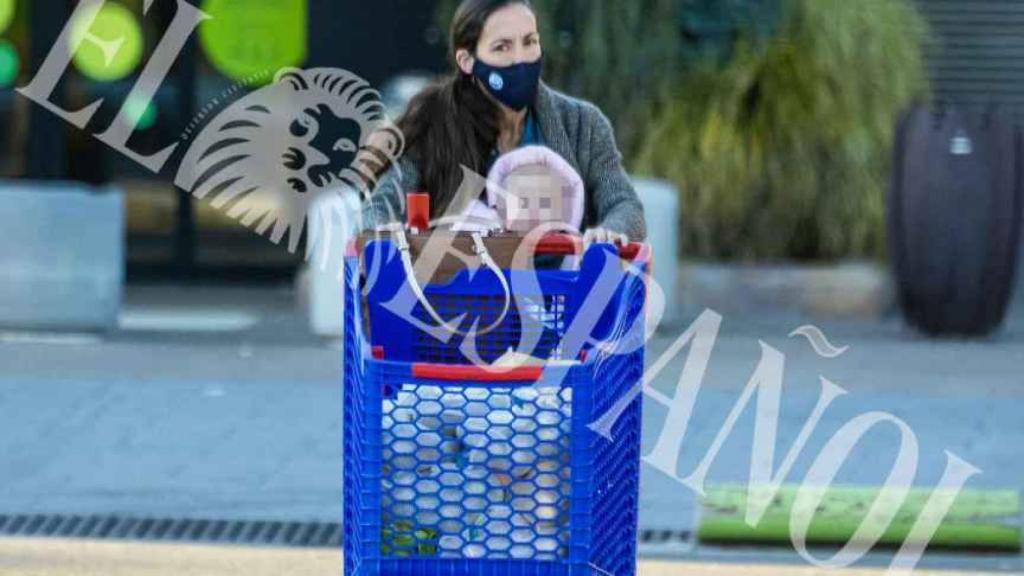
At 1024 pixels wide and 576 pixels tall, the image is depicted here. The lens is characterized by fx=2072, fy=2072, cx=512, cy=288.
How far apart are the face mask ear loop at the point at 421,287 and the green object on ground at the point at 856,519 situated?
264 centimetres

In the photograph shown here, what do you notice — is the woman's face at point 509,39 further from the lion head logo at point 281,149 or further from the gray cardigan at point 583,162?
the lion head logo at point 281,149

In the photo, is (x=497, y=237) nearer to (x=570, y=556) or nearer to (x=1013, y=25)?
(x=570, y=556)

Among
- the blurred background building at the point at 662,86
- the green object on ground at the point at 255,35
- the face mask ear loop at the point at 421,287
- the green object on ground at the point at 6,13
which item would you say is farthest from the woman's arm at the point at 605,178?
the green object on ground at the point at 6,13

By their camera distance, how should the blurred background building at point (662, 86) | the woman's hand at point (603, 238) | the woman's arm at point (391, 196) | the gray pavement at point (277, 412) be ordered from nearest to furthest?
1. the woman's hand at point (603, 238)
2. the woman's arm at point (391, 196)
3. the gray pavement at point (277, 412)
4. the blurred background building at point (662, 86)

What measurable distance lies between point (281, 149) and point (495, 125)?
27.2 ft

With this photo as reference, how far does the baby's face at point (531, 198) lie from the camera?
16.2 feet

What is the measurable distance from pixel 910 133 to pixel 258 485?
15.9 feet

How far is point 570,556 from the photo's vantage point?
4160mm

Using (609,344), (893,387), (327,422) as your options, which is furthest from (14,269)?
(609,344)

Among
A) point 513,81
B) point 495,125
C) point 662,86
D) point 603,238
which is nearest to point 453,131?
point 495,125

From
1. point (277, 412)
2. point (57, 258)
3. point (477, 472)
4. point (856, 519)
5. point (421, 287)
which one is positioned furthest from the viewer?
point (57, 258)

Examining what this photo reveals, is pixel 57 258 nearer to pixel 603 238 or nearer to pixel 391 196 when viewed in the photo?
pixel 391 196

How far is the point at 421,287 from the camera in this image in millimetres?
4383

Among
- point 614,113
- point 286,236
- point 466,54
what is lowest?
point 286,236
